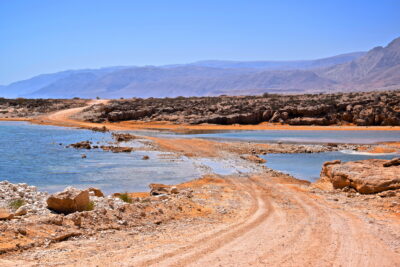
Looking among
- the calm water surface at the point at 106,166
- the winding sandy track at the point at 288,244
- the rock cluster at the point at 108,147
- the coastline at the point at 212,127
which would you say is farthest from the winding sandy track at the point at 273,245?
the coastline at the point at 212,127

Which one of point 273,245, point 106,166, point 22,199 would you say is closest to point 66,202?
point 22,199

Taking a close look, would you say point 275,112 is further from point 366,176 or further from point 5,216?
point 5,216

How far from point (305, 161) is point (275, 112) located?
1026 inches

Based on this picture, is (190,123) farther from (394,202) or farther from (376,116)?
(394,202)

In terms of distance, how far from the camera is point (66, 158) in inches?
923

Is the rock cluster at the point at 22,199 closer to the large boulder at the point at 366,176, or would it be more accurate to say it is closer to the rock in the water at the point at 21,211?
the rock in the water at the point at 21,211

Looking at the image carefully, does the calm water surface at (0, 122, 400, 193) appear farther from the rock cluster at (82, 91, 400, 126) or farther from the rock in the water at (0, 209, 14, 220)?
the rock cluster at (82, 91, 400, 126)

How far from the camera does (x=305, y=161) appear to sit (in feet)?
77.8

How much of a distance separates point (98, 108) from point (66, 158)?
123ft

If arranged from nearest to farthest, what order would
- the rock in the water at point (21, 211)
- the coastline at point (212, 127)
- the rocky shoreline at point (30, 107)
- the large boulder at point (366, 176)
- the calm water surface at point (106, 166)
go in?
the rock in the water at point (21, 211) → the large boulder at point (366, 176) → the calm water surface at point (106, 166) → the coastline at point (212, 127) → the rocky shoreline at point (30, 107)

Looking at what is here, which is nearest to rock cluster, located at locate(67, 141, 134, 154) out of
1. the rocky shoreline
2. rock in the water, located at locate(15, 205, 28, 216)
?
rock in the water, located at locate(15, 205, 28, 216)

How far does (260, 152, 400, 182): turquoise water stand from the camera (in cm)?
1981

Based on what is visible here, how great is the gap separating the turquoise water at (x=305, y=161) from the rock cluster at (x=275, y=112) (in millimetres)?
21776

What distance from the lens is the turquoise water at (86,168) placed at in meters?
16.7
